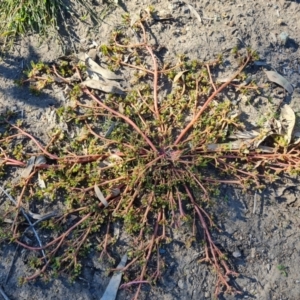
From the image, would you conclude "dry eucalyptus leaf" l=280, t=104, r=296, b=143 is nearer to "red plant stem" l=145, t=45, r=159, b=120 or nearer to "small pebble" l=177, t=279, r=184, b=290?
"red plant stem" l=145, t=45, r=159, b=120

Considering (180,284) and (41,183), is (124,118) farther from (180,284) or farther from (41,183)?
(180,284)

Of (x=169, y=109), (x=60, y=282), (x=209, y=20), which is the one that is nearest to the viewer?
(x=60, y=282)

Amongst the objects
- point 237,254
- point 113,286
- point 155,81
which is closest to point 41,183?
point 113,286

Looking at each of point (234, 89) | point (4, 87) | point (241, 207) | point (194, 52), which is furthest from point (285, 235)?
point (4, 87)

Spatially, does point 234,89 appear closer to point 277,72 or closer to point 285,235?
point 277,72

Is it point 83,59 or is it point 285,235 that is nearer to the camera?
point 285,235

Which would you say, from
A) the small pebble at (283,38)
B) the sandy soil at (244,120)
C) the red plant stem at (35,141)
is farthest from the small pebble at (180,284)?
the small pebble at (283,38)
